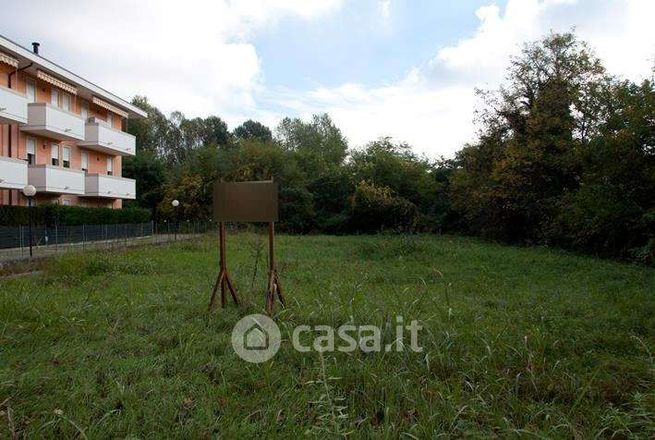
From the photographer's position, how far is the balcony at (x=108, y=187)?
24328mm

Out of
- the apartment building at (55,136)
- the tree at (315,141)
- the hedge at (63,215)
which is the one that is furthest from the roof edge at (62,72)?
the tree at (315,141)

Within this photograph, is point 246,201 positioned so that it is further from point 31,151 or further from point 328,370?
point 31,151

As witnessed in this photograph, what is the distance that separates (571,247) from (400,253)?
7.84m

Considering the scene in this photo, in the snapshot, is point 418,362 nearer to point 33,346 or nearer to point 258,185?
point 258,185

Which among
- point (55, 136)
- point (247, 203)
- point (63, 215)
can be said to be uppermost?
point (55, 136)

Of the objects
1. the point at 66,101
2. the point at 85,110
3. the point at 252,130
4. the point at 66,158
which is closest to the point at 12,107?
the point at 66,158

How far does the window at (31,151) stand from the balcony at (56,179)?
4.23 ft

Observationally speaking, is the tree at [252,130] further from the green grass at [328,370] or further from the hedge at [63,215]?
the green grass at [328,370]

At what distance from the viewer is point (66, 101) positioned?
2388 centimetres

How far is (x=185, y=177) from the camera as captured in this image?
3297cm

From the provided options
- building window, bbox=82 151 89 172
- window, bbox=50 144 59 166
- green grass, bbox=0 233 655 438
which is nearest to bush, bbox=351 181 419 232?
building window, bbox=82 151 89 172

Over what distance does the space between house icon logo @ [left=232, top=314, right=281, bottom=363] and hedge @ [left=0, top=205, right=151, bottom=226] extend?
53.1 ft

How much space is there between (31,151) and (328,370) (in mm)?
22100

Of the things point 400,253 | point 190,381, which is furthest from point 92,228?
point 190,381
